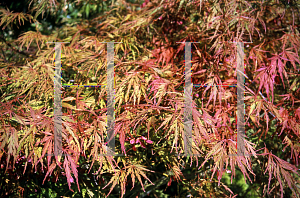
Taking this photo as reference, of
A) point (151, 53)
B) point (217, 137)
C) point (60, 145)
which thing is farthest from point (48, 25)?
point (217, 137)

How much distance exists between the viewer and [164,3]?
1.59 metres

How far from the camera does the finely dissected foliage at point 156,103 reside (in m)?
1.17

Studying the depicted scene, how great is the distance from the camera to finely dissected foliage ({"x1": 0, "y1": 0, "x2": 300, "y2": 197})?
3.85ft

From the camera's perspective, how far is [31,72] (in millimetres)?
1446

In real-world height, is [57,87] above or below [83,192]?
above

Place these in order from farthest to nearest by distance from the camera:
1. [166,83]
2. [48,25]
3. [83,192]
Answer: [48,25]
[83,192]
[166,83]

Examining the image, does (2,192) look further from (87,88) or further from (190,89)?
(190,89)

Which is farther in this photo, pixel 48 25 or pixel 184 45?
pixel 48 25

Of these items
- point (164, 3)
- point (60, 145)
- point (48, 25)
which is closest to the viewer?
point (60, 145)

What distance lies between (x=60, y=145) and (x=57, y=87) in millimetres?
386

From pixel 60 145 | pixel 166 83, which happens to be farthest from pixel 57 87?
pixel 166 83

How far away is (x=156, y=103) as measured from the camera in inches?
50.4

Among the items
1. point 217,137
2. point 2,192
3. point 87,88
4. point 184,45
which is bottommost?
point 2,192

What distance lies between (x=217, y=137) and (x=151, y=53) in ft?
2.21
